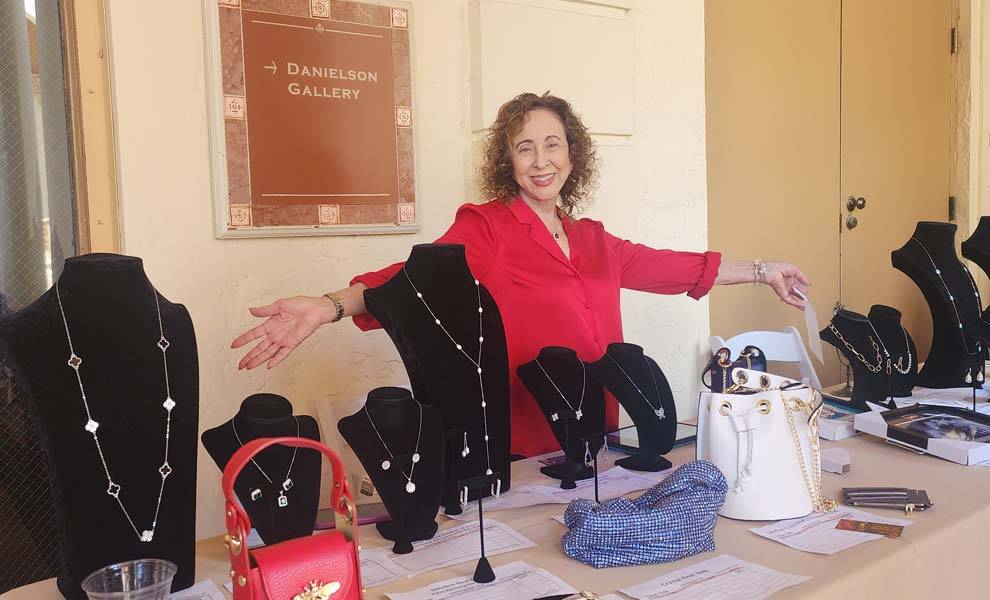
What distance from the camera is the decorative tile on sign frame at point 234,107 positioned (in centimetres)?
233

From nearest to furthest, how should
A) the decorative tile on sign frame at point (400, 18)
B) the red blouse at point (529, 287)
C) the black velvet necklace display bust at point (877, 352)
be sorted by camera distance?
the red blouse at point (529, 287) < the black velvet necklace display bust at point (877, 352) < the decorative tile on sign frame at point (400, 18)

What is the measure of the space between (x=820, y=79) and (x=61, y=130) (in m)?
3.55

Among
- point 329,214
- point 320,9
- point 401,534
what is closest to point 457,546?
point 401,534

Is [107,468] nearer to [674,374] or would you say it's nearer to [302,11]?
[302,11]

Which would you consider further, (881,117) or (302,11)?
(881,117)

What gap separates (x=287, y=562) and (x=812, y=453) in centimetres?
96

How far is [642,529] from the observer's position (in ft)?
4.09

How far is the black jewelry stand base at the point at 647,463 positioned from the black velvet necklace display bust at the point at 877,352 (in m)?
0.81

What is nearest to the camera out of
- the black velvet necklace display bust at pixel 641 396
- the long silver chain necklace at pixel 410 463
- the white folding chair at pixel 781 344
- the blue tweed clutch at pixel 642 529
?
the blue tweed clutch at pixel 642 529

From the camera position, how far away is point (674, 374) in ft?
11.5

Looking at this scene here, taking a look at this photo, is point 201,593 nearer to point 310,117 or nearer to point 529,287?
point 529,287

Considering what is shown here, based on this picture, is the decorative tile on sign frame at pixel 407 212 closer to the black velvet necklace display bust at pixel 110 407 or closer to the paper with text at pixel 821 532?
the black velvet necklace display bust at pixel 110 407

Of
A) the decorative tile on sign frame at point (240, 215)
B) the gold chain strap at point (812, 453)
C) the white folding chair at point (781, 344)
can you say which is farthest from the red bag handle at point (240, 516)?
the white folding chair at point (781, 344)

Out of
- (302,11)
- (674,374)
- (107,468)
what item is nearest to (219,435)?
(107,468)
